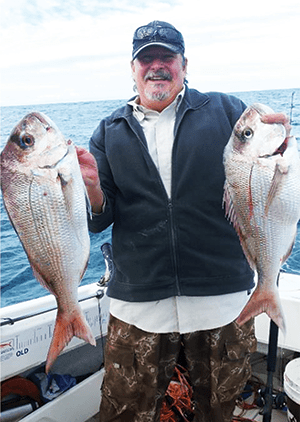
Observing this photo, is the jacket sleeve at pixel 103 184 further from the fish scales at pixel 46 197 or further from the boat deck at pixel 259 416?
the boat deck at pixel 259 416

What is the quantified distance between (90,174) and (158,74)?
0.84m

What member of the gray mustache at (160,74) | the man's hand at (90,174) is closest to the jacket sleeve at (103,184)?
the man's hand at (90,174)

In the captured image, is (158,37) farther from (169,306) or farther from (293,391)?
(293,391)

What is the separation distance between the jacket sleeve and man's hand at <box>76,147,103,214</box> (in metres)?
0.16

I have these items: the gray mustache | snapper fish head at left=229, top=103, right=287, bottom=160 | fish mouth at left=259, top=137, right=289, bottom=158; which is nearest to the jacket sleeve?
the gray mustache

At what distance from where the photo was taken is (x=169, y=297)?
261 centimetres

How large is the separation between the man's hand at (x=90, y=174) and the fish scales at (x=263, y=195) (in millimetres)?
592

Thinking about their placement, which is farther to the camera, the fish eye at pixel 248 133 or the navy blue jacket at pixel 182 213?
the navy blue jacket at pixel 182 213

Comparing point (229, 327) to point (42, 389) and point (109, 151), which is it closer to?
point (109, 151)

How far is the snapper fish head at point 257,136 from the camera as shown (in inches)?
76.0

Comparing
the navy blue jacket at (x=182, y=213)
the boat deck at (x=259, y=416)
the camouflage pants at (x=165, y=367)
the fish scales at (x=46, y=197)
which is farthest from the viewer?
the boat deck at (x=259, y=416)

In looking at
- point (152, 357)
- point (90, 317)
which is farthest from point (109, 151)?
point (90, 317)

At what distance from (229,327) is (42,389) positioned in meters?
1.61

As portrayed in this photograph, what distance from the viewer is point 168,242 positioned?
2.58 m
